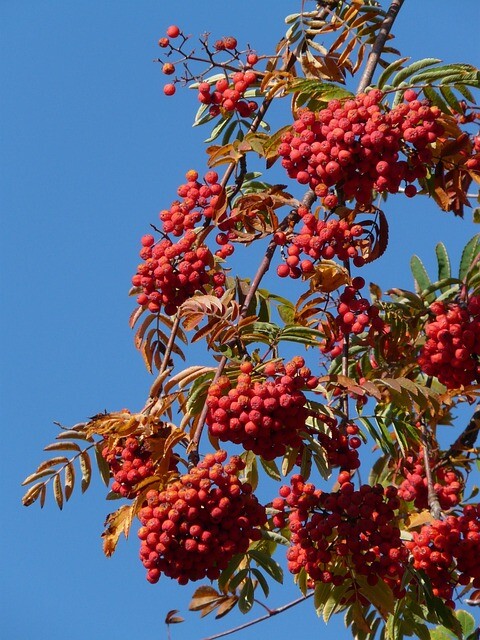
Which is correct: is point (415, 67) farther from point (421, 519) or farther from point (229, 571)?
point (229, 571)

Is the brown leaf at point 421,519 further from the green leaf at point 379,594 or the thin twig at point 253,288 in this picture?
the thin twig at point 253,288

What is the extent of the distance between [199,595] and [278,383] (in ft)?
3.20

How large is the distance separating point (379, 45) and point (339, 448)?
171 cm

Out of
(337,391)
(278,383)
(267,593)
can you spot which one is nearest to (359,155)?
(278,383)

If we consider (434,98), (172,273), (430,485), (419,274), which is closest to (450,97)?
(434,98)

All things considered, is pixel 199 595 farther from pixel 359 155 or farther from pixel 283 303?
pixel 359 155

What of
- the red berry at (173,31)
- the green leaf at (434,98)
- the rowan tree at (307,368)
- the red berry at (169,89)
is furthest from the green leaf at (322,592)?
the red berry at (173,31)

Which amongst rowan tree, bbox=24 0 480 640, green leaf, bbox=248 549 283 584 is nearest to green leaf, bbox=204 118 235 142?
rowan tree, bbox=24 0 480 640

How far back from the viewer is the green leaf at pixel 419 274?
521cm

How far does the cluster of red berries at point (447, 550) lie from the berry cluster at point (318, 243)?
1.15 meters

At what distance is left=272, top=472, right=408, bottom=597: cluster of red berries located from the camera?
13.6 ft

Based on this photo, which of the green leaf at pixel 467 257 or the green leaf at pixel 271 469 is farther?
the green leaf at pixel 467 257

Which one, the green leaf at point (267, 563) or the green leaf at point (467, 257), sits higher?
the green leaf at point (467, 257)

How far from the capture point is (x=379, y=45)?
4758 millimetres
